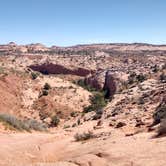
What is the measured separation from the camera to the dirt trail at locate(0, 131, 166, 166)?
13164mm

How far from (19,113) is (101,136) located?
27400 millimetres

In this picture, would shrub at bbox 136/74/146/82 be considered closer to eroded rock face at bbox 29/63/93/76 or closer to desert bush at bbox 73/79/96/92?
desert bush at bbox 73/79/96/92

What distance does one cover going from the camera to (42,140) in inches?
822

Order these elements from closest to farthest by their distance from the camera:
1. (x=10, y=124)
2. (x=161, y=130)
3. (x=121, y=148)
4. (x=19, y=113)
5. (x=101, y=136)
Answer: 1. (x=121, y=148)
2. (x=161, y=130)
3. (x=101, y=136)
4. (x=10, y=124)
5. (x=19, y=113)

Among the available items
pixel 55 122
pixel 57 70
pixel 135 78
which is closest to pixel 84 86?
pixel 135 78

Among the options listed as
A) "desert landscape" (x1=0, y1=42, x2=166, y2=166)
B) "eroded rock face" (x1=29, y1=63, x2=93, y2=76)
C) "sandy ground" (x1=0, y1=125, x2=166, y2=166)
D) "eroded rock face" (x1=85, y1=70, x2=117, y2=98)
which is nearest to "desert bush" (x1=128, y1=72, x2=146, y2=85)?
"desert landscape" (x1=0, y1=42, x2=166, y2=166)

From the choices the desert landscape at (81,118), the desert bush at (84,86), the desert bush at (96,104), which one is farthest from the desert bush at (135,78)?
the desert bush at (96,104)

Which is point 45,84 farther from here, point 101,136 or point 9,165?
point 9,165

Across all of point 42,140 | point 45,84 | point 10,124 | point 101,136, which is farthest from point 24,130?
point 45,84

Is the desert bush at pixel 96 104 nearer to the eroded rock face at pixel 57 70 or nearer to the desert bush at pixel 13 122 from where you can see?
the desert bush at pixel 13 122

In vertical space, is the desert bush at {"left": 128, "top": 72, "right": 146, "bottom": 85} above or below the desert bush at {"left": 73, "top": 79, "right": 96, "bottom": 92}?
above

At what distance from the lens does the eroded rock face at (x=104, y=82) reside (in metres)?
60.2

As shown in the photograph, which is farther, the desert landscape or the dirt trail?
the desert landscape

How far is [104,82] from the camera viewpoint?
6575 centimetres
